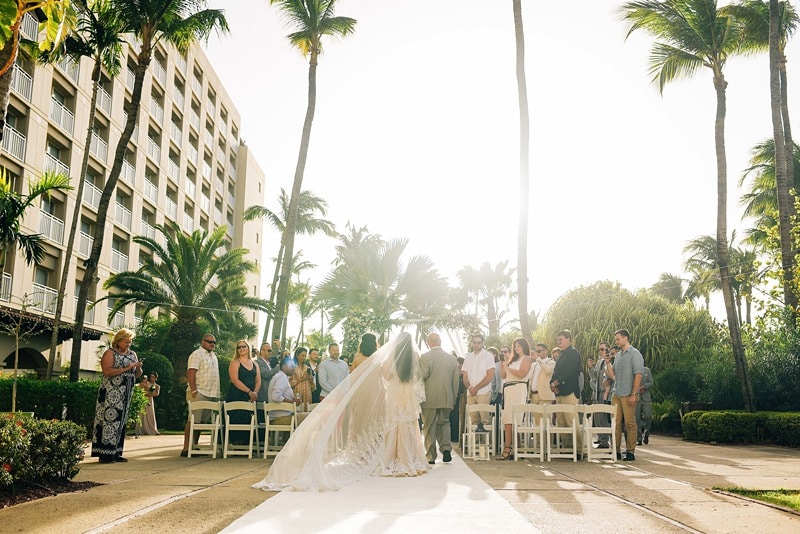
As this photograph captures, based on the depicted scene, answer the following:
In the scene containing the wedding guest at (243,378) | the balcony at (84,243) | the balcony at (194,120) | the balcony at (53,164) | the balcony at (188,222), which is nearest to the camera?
the wedding guest at (243,378)

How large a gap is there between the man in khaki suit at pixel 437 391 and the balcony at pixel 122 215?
1110 inches

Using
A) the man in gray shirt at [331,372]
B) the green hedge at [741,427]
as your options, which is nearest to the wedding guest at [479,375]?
the man in gray shirt at [331,372]

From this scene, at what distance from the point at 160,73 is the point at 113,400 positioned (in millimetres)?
34154

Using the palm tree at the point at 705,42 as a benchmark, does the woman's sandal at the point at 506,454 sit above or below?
below

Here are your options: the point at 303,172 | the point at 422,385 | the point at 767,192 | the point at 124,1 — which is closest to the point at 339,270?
the point at 303,172

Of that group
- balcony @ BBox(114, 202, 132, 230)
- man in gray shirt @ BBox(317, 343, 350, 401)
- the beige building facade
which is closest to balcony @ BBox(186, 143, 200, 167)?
the beige building facade

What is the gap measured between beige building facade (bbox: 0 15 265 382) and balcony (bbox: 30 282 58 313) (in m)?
0.05

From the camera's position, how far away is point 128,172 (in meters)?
37.0

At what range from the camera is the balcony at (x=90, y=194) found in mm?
32344

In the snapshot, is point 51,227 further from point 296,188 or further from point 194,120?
point 194,120

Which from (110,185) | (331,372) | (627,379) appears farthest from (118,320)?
(627,379)

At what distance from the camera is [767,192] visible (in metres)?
35.2

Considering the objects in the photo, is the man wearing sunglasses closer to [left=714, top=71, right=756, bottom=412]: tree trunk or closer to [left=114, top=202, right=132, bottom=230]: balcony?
[left=714, top=71, right=756, bottom=412]: tree trunk

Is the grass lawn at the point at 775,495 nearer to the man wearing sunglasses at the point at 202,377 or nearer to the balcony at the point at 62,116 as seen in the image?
the man wearing sunglasses at the point at 202,377
